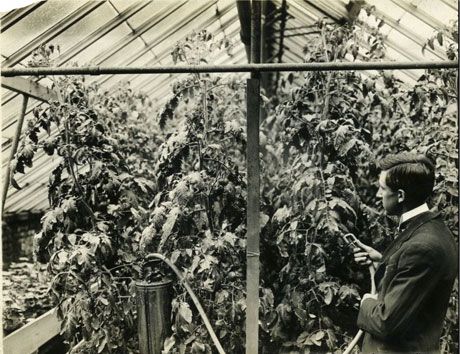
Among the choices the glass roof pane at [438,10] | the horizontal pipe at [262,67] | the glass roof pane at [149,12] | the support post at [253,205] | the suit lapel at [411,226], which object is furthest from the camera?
the glass roof pane at [149,12]

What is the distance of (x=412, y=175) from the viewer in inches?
74.6

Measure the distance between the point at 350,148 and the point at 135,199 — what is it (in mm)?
1490

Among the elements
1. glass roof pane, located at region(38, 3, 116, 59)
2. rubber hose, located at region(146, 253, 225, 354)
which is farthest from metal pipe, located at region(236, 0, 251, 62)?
rubber hose, located at region(146, 253, 225, 354)

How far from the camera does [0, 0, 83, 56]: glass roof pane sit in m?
3.05

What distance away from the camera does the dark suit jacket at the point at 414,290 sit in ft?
5.67

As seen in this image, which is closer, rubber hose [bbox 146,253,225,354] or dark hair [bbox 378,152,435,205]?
dark hair [bbox 378,152,435,205]

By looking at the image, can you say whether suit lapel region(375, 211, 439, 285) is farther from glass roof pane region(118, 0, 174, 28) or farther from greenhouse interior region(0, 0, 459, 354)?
glass roof pane region(118, 0, 174, 28)

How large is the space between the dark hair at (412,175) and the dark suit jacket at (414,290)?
103 millimetres

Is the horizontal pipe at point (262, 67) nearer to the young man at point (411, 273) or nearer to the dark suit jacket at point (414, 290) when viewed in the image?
the young man at point (411, 273)

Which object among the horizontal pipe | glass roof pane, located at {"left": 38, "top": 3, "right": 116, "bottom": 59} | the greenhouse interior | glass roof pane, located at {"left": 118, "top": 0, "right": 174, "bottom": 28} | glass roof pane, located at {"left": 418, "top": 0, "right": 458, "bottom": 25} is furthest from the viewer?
glass roof pane, located at {"left": 118, "top": 0, "right": 174, "bottom": 28}

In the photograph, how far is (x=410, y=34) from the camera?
Answer: 152 inches

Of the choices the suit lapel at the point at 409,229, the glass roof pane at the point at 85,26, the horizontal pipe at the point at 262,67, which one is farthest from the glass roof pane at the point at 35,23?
the suit lapel at the point at 409,229

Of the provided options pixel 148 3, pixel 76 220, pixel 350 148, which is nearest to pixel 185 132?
pixel 76 220

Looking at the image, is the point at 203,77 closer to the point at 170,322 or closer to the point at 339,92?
the point at 339,92
